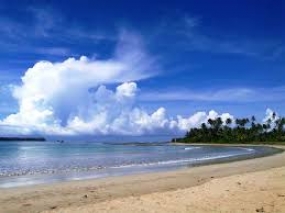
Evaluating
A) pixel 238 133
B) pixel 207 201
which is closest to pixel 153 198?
pixel 207 201

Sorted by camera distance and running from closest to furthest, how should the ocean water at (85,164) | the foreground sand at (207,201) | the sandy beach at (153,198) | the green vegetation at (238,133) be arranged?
the foreground sand at (207,201) < the sandy beach at (153,198) < the ocean water at (85,164) < the green vegetation at (238,133)

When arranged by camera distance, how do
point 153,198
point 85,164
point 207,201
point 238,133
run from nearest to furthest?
1. point 207,201
2. point 153,198
3. point 85,164
4. point 238,133

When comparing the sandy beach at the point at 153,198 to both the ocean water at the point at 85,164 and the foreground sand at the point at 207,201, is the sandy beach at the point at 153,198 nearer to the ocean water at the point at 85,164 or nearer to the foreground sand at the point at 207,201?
the foreground sand at the point at 207,201

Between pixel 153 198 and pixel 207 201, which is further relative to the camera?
pixel 153 198

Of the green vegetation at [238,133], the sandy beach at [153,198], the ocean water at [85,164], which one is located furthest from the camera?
the green vegetation at [238,133]

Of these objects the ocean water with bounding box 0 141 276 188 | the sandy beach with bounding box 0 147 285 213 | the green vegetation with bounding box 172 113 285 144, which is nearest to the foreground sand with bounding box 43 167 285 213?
the sandy beach with bounding box 0 147 285 213

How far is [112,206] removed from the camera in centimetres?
1194

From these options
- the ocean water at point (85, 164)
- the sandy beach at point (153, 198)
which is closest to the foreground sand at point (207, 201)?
the sandy beach at point (153, 198)

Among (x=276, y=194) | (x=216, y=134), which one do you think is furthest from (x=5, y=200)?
(x=216, y=134)

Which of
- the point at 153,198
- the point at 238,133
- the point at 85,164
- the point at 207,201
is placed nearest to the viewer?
the point at 207,201

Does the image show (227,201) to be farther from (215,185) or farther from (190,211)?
(215,185)

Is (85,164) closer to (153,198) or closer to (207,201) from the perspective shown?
(153,198)

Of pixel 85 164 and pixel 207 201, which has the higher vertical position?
pixel 85 164

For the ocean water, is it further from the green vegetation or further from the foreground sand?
the green vegetation
